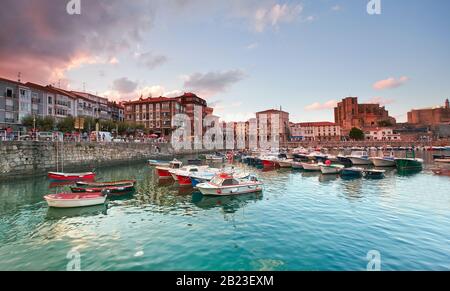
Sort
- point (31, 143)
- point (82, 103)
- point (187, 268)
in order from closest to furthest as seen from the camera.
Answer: point (187, 268) < point (31, 143) < point (82, 103)

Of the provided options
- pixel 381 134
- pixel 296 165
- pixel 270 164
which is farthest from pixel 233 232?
pixel 381 134

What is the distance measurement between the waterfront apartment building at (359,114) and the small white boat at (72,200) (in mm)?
189998

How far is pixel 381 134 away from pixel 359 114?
29.6 meters

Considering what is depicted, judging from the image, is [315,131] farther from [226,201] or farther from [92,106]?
[226,201]

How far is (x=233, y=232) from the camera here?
1449cm

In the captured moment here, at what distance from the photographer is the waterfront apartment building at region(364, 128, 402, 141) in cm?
15644

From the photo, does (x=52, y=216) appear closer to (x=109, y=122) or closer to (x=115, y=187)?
(x=115, y=187)

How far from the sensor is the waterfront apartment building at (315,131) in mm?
179700

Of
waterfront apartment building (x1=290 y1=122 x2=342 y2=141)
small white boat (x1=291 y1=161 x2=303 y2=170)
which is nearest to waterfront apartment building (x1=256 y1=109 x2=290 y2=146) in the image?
waterfront apartment building (x1=290 y1=122 x2=342 y2=141)

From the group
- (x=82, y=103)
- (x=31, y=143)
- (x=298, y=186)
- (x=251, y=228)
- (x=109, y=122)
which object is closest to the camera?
(x=251, y=228)

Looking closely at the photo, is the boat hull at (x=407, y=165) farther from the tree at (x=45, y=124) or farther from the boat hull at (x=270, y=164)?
the tree at (x=45, y=124)
